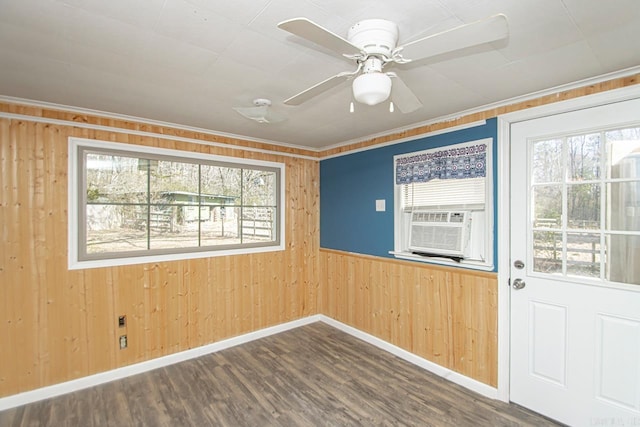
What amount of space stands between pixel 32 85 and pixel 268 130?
1864 mm

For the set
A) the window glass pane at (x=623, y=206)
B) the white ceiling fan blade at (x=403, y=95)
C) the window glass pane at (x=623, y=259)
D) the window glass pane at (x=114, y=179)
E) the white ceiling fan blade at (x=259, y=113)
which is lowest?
the window glass pane at (x=623, y=259)

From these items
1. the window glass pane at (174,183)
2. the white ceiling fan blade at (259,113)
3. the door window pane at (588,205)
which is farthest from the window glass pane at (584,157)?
the window glass pane at (174,183)

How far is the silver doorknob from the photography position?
2.41 meters

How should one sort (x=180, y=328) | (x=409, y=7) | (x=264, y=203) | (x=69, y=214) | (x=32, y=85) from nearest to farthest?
(x=409, y=7)
(x=32, y=85)
(x=69, y=214)
(x=180, y=328)
(x=264, y=203)

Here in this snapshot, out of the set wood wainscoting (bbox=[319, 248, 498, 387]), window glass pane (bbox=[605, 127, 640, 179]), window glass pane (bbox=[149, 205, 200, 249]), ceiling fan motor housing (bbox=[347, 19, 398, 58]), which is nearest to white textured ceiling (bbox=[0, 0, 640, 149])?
ceiling fan motor housing (bbox=[347, 19, 398, 58])

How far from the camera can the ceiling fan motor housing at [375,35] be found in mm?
1308

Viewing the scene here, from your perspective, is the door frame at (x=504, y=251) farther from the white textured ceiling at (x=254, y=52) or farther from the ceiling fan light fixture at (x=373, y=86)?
the ceiling fan light fixture at (x=373, y=86)

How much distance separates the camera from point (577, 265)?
217cm

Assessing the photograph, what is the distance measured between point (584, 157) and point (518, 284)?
103 cm

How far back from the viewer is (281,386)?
8.87 feet

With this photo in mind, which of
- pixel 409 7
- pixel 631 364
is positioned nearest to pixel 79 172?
pixel 409 7

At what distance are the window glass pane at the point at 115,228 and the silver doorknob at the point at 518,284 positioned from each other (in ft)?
10.9

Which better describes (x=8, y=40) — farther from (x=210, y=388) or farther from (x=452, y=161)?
(x=452, y=161)

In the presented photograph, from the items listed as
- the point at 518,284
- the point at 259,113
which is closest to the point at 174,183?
the point at 259,113
